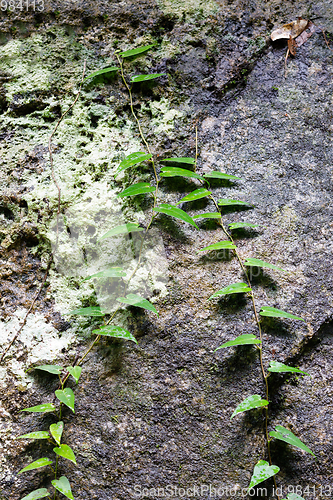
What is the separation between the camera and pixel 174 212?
1.32m

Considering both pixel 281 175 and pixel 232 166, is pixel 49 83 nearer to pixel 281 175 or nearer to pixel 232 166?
pixel 232 166

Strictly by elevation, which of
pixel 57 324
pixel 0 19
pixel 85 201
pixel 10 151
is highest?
pixel 0 19

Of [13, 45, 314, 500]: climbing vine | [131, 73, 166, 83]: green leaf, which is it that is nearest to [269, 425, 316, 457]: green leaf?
[13, 45, 314, 500]: climbing vine

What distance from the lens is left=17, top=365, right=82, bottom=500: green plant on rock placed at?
43.4 inches

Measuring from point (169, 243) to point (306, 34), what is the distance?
1342 millimetres

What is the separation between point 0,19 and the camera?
1737 mm

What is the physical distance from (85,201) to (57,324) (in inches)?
21.9

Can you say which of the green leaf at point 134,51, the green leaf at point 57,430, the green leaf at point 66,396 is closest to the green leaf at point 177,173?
the green leaf at point 134,51

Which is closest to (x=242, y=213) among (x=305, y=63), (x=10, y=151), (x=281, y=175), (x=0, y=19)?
(x=281, y=175)

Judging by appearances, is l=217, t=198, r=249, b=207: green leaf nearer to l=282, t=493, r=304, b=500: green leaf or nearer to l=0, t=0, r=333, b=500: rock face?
l=0, t=0, r=333, b=500: rock face

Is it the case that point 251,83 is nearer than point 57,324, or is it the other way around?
point 57,324

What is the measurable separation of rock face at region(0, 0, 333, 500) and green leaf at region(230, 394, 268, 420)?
0.19ft

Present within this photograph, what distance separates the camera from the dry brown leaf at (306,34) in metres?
1.68

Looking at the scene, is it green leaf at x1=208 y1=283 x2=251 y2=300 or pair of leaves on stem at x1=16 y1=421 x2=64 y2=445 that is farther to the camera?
green leaf at x1=208 y1=283 x2=251 y2=300
